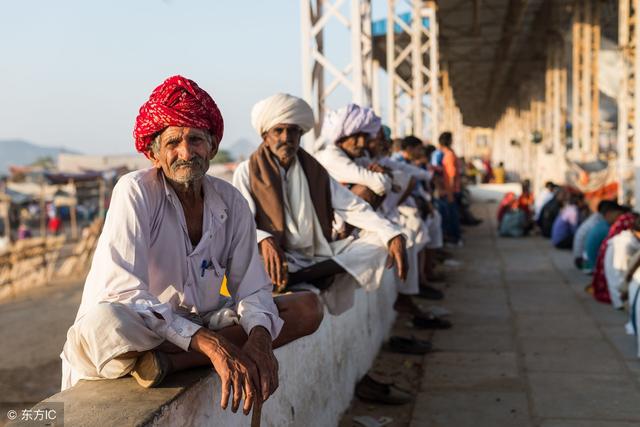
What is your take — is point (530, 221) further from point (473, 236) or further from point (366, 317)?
point (366, 317)

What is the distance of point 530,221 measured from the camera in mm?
12227

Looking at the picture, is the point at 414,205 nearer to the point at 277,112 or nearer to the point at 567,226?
the point at 277,112

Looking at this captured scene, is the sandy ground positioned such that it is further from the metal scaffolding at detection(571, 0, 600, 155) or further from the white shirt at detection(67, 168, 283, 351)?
the metal scaffolding at detection(571, 0, 600, 155)

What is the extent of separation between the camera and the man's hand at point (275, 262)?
3.28 meters

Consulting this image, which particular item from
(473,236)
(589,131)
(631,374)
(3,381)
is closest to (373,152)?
(631,374)

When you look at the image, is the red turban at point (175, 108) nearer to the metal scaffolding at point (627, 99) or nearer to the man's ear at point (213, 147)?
the man's ear at point (213, 147)

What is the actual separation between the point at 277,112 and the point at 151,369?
192 cm

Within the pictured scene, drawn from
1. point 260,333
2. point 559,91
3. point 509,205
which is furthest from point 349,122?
point 559,91

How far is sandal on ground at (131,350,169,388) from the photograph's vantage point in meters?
1.98

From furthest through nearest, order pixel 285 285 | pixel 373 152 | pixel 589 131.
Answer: pixel 589 131
pixel 373 152
pixel 285 285

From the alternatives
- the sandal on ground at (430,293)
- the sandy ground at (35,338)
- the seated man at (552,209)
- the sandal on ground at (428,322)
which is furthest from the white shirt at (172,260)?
the seated man at (552,209)

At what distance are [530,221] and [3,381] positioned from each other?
8.90 meters

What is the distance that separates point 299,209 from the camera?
364 cm

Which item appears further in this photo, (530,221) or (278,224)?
(530,221)
